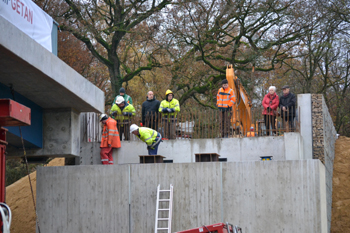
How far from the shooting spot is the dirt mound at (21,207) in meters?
17.5

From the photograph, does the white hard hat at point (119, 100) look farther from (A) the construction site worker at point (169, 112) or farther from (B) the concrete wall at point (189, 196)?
(B) the concrete wall at point (189, 196)

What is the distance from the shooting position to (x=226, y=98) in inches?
629

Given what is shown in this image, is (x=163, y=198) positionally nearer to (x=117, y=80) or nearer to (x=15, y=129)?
(x=15, y=129)

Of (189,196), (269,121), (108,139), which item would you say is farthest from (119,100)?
(269,121)

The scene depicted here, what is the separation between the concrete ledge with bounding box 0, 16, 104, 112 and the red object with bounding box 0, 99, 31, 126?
1.66m

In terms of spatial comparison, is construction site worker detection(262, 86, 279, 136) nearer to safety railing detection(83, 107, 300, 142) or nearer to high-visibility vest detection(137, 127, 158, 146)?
safety railing detection(83, 107, 300, 142)

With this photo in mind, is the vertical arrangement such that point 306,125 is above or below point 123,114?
below

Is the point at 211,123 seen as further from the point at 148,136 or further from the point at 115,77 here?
the point at 115,77

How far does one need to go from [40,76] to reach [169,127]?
19.4 ft

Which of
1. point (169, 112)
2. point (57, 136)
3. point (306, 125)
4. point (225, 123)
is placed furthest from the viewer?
point (169, 112)

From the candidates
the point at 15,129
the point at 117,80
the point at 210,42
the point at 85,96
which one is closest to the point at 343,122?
the point at 210,42

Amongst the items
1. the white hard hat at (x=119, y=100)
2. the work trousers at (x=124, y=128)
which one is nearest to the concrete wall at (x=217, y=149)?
the work trousers at (x=124, y=128)

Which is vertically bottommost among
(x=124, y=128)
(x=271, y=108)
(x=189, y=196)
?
(x=189, y=196)

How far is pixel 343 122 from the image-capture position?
2981 centimetres
